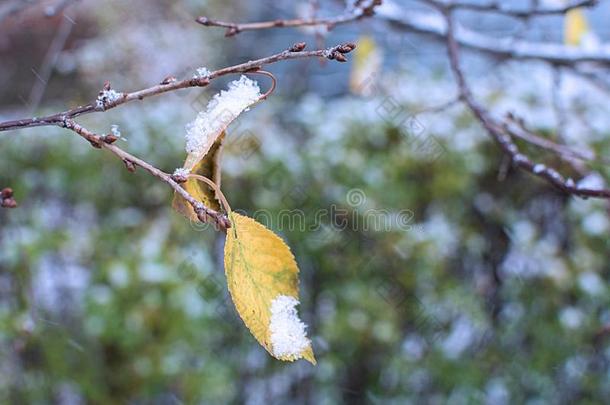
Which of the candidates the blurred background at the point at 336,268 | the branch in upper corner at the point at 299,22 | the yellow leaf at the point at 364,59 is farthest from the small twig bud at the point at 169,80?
the blurred background at the point at 336,268

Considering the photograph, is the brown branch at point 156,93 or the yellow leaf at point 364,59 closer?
the brown branch at point 156,93

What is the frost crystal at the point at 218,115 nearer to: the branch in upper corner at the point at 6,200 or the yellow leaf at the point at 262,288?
the yellow leaf at the point at 262,288

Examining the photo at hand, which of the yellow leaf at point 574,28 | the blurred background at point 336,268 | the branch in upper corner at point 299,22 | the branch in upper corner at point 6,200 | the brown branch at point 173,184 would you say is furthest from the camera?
the blurred background at point 336,268

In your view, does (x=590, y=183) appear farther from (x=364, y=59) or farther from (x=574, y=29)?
(x=364, y=59)

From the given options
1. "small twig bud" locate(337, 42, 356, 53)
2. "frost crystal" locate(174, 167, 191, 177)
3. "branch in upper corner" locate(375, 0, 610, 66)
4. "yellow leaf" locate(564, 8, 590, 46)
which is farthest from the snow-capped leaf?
"frost crystal" locate(174, 167, 191, 177)

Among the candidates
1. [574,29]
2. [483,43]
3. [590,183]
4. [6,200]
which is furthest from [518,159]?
[483,43]
